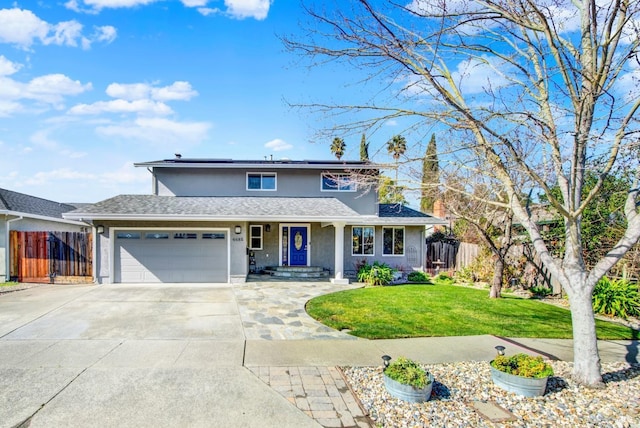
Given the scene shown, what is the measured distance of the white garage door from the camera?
12172 millimetres

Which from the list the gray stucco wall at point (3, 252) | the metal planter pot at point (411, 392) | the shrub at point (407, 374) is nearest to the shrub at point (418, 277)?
the shrub at point (407, 374)

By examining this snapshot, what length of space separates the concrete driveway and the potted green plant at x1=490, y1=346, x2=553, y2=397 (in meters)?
2.72

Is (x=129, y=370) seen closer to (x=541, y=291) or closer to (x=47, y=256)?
(x=47, y=256)

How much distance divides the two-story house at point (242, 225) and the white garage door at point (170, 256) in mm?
36

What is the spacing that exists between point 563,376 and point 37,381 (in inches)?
300

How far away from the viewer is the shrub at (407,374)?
399 centimetres

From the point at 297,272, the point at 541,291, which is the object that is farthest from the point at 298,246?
the point at 541,291

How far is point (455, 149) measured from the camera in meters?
4.96

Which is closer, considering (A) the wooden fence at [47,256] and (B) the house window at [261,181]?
(A) the wooden fence at [47,256]

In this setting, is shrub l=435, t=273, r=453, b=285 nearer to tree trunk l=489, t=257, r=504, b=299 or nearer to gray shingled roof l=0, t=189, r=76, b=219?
tree trunk l=489, t=257, r=504, b=299

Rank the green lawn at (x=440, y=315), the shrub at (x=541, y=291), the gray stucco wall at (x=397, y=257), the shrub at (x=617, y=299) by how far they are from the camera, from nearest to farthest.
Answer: the green lawn at (x=440, y=315)
the shrub at (x=617, y=299)
the shrub at (x=541, y=291)
the gray stucco wall at (x=397, y=257)

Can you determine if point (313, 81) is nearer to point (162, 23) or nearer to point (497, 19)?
point (497, 19)

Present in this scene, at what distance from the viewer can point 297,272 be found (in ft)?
46.2

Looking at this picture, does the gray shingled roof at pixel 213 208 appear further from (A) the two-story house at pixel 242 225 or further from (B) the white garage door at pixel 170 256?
(B) the white garage door at pixel 170 256
